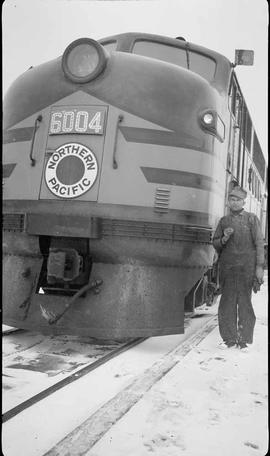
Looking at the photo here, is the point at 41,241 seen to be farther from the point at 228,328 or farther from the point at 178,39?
the point at 178,39

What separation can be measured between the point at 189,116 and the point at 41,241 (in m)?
1.66

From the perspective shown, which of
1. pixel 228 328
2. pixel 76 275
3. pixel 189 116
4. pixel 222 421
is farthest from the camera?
pixel 228 328

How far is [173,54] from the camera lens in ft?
15.0

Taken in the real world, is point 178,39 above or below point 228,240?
above

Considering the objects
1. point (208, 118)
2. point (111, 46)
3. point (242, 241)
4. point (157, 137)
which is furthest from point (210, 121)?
point (111, 46)

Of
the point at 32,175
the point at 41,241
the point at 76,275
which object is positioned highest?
the point at 32,175

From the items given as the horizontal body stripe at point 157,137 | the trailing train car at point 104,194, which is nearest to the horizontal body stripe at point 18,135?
the trailing train car at point 104,194

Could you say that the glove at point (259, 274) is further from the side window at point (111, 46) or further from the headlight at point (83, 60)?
the side window at point (111, 46)

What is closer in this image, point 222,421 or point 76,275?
point 222,421

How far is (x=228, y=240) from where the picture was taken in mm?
4090

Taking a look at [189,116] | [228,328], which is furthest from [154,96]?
[228,328]

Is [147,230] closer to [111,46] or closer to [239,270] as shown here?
[239,270]

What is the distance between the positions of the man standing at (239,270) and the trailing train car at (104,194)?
0.42 metres

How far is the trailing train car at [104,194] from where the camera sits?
3.46 m
